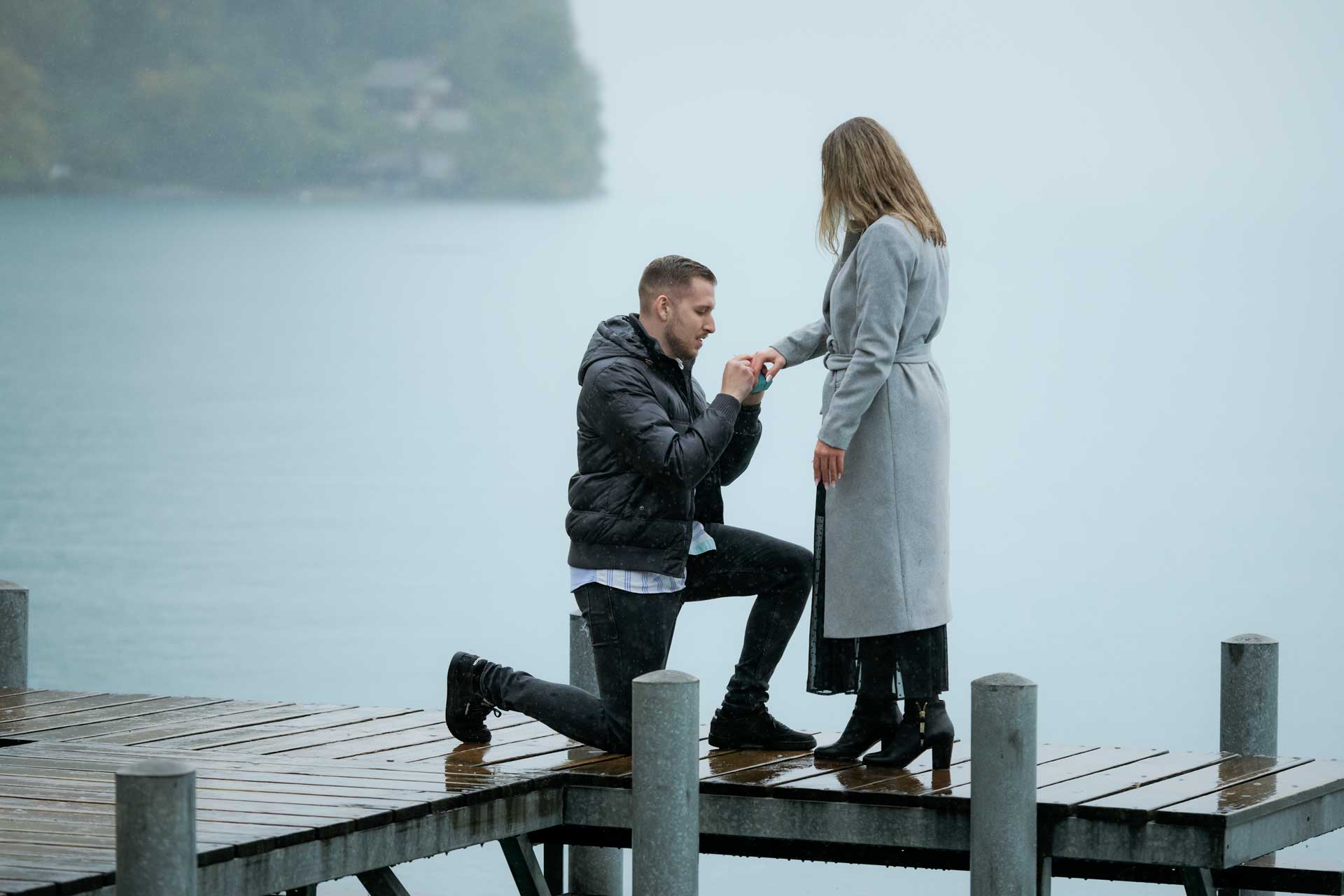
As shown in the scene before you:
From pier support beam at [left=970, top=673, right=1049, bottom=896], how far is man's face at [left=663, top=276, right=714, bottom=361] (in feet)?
3.70

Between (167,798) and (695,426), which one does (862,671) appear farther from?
(167,798)

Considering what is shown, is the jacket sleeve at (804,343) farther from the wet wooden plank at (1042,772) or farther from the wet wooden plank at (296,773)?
the wet wooden plank at (296,773)

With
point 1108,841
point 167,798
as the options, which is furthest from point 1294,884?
point 167,798

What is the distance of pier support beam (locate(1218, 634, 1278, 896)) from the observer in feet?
17.6

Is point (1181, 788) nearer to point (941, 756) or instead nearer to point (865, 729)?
point (941, 756)

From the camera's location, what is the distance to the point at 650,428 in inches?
186

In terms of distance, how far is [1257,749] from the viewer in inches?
212

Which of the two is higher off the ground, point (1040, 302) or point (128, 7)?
point (128, 7)

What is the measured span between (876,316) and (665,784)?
1138 mm

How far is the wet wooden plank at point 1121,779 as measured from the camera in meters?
4.49

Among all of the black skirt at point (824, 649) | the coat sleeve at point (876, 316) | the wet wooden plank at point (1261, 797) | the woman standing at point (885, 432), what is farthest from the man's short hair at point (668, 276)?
the wet wooden plank at point (1261, 797)

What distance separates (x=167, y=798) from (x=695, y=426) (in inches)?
69.5

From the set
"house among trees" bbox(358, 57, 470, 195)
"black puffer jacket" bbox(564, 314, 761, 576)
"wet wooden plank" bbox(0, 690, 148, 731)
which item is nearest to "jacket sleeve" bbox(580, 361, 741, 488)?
"black puffer jacket" bbox(564, 314, 761, 576)

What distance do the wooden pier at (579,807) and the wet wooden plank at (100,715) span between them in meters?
0.08
